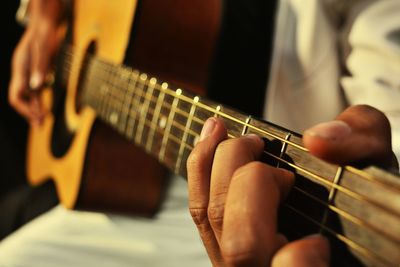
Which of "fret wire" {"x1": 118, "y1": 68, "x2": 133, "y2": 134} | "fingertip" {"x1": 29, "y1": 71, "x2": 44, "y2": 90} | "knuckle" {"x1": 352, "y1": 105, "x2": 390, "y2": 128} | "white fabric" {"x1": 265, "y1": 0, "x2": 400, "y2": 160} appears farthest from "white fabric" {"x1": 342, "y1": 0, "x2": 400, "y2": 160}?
"fingertip" {"x1": 29, "y1": 71, "x2": 44, "y2": 90}

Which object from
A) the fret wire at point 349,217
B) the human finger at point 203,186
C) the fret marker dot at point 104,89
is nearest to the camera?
the fret wire at point 349,217

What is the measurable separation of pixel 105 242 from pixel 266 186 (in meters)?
0.51

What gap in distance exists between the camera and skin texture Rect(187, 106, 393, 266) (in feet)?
1.01

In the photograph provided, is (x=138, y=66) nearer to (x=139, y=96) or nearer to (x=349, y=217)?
(x=139, y=96)

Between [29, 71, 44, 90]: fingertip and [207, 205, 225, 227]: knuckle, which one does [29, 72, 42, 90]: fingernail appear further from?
[207, 205, 225, 227]: knuckle

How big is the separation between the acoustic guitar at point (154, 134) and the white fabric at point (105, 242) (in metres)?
0.03

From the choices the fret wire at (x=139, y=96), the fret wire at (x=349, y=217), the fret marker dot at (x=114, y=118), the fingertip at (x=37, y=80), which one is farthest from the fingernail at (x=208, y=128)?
the fingertip at (x=37, y=80)

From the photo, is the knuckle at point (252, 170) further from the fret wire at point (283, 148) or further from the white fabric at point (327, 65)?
the white fabric at point (327, 65)

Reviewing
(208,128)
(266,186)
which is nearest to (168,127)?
(208,128)

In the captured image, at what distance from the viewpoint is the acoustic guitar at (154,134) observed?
30 cm

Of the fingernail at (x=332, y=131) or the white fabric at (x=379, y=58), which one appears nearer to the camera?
the fingernail at (x=332, y=131)

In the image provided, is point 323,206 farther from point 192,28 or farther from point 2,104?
point 2,104

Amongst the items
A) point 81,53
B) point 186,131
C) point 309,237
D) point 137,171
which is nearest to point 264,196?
point 309,237

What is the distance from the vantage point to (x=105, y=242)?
75cm
